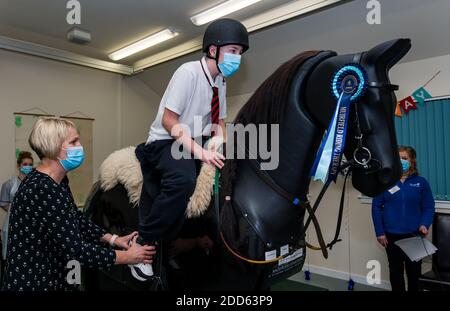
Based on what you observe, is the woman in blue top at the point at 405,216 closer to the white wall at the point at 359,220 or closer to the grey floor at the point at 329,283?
the grey floor at the point at 329,283

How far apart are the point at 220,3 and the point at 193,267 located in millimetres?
2853

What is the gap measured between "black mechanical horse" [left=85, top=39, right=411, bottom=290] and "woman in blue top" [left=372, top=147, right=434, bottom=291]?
198cm

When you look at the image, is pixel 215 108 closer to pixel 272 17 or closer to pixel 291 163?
pixel 291 163

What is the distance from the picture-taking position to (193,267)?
1.43 m

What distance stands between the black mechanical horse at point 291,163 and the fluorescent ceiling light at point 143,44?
3173 millimetres

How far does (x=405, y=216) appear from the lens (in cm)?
291

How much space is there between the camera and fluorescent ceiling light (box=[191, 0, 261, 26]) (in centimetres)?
323

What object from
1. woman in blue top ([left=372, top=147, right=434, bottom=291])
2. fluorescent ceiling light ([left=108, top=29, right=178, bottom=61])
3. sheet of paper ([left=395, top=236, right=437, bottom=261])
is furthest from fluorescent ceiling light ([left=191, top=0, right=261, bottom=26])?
sheet of paper ([left=395, top=236, right=437, bottom=261])
